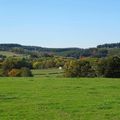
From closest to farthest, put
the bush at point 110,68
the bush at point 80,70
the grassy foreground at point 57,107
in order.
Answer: the grassy foreground at point 57,107
the bush at point 110,68
the bush at point 80,70

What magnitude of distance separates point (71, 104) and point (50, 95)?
499 centimetres

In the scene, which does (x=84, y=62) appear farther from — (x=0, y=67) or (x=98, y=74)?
(x=0, y=67)

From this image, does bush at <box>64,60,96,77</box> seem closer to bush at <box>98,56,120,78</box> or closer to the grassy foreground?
bush at <box>98,56,120,78</box>

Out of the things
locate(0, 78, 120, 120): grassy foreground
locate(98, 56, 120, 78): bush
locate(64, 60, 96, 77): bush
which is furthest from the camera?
locate(64, 60, 96, 77): bush

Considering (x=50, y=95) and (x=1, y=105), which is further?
(x=50, y=95)

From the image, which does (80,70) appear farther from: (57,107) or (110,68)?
(57,107)

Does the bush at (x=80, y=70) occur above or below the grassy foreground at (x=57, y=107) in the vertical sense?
below

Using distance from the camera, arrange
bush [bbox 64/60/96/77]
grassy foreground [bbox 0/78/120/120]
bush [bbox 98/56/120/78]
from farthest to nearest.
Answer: bush [bbox 64/60/96/77] → bush [bbox 98/56/120/78] → grassy foreground [bbox 0/78/120/120]

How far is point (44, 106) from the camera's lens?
68.2 ft

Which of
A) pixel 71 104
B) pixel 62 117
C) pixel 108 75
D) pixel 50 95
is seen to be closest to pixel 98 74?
pixel 108 75

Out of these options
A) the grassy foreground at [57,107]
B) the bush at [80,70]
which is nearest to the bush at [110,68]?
the bush at [80,70]

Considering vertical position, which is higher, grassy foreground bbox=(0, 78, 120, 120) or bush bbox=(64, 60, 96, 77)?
grassy foreground bbox=(0, 78, 120, 120)

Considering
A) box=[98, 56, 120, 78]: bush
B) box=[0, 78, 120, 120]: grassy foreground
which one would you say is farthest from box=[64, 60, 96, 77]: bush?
box=[0, 78, 120, 120]: grassy foreground

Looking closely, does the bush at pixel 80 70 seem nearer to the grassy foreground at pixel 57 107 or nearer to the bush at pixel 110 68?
the bush at pixel 110 68
